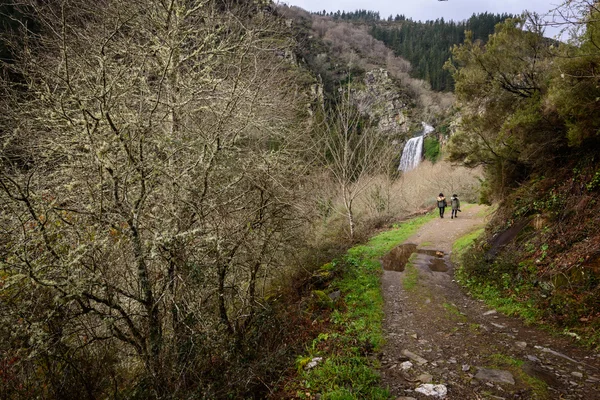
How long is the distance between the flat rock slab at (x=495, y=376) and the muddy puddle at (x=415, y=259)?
16.9 ft

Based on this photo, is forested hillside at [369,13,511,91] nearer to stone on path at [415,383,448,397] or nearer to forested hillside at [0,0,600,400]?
forested hillside at [0,0,600,400]

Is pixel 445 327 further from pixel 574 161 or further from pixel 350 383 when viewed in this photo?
pixel 574 161

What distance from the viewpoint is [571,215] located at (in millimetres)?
6188

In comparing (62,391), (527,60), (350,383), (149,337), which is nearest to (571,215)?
(527,60)

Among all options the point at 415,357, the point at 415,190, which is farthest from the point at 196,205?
the point at 415,190

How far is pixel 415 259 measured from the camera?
10125 mm

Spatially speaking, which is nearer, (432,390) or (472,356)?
(432,390)

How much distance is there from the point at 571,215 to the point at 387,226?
1120cm

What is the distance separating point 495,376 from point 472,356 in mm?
520

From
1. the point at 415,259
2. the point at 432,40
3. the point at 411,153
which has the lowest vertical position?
the point at 415,259

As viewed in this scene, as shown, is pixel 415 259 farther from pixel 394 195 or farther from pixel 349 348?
pixel 394 195

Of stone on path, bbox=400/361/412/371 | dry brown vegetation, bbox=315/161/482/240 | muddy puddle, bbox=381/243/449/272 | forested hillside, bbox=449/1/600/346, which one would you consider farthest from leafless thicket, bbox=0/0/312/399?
dry brown vegetation, bbox=315/161/482/240

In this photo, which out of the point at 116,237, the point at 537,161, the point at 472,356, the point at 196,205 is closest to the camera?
the point at 116,237

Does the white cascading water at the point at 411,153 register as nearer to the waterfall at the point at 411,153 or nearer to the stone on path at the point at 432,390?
the waterfall at the point at 411,153
